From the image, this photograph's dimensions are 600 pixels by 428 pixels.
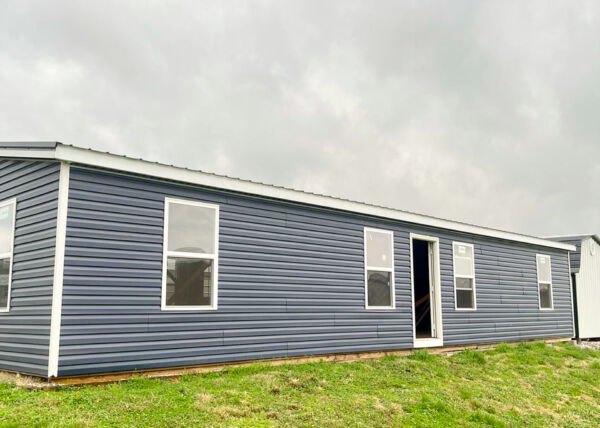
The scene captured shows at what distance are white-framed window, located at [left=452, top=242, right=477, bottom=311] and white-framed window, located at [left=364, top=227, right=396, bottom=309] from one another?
237 centimetres

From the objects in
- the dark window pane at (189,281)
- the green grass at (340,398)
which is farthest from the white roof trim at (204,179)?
the green grass at (340,398)

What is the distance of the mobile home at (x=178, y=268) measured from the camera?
6.42 m

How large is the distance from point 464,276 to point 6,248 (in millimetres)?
9464

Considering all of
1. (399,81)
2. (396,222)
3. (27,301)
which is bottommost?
(27,301)

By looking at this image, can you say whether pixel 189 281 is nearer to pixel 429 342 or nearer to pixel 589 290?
pixel 429 342

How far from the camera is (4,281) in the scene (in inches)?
289

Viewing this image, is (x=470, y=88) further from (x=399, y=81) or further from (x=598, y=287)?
(x=598, y=287)

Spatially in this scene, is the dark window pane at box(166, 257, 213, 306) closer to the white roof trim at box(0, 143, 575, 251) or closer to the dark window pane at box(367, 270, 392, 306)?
the white roof trim at box(0, 143, 575, 251)

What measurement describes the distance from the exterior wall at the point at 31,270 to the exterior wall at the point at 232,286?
267mm

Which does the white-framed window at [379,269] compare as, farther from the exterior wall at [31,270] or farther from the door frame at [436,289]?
the exterior wall at [31,270]

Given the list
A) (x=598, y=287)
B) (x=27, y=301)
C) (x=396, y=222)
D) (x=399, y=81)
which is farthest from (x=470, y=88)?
(x=27, y=301)

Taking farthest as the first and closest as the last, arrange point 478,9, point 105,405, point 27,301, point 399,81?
point 399,81, point 478,9, point 27,301, point 105,405

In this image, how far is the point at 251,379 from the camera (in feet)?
23.4

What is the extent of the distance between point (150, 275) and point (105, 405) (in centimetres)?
191
